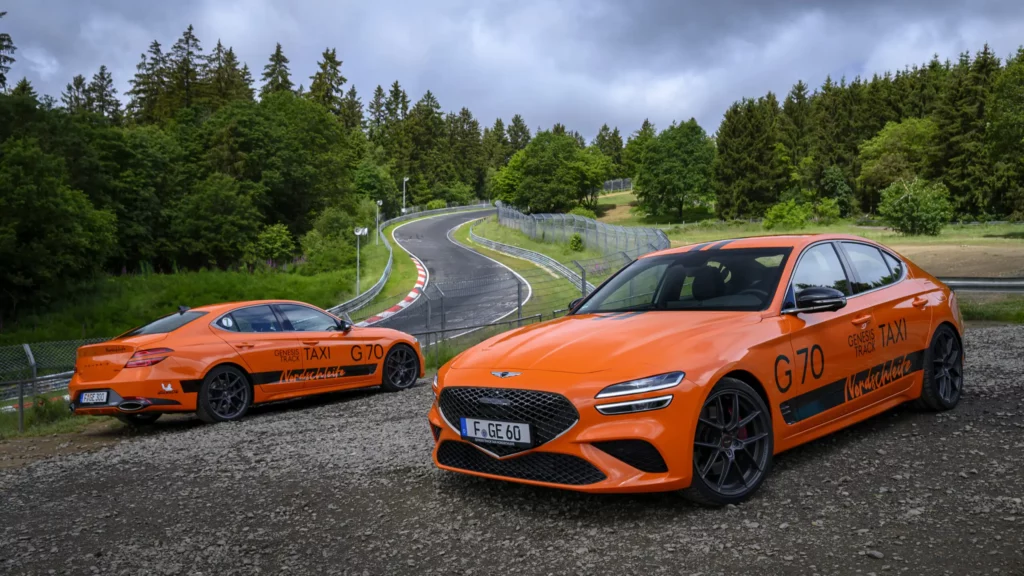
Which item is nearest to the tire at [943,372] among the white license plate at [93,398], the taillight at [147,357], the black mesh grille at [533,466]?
the black mesh grille at [533,466]

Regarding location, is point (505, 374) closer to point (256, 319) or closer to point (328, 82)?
point (256, 319)

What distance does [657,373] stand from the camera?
14.0 ft

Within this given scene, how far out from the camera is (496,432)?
4.55 meters

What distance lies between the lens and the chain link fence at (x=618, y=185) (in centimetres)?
15249

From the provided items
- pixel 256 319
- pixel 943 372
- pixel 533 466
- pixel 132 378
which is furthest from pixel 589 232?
pixel 533 466

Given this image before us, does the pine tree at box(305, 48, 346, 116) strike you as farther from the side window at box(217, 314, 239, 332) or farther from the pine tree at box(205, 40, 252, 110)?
the side window at box(217, 314, 239, 332)

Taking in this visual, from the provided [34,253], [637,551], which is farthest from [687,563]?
[34,253]

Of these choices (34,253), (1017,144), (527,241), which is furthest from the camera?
(527,241)

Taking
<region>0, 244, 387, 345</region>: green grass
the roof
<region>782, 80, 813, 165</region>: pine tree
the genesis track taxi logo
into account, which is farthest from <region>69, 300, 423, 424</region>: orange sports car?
<region>782, 80, 813, 165</region>: pine tree

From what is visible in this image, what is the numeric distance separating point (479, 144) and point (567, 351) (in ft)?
512

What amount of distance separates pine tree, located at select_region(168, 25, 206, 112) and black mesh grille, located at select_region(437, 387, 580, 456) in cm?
9353

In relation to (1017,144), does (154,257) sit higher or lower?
lower

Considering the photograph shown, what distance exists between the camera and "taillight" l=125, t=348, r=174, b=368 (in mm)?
8562

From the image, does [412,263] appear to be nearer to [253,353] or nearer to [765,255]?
[253,353]
